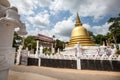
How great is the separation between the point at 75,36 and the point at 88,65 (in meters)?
8.19

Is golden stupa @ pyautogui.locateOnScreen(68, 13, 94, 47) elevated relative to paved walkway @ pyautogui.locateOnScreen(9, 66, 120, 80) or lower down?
elevated

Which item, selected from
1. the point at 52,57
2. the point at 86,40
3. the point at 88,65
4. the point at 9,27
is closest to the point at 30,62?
the point at 52,57

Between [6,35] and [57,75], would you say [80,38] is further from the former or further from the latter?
[6,35]

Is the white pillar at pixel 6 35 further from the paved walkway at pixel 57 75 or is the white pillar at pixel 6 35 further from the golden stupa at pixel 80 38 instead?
the golden stupa at pixel 80 38

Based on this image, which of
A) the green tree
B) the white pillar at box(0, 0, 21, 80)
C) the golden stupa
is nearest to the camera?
the white pillar at box(0, 0, 21, 80)

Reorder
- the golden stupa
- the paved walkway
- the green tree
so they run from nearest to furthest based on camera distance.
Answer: the paved walkway
the golden stupa
the green tree

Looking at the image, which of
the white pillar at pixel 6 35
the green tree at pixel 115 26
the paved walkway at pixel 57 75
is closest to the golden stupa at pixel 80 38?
the paved walkway at pixel 57 75

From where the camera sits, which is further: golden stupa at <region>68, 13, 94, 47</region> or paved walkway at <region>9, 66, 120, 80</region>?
golden stupa at <region>68, 13, 94, 47</region>

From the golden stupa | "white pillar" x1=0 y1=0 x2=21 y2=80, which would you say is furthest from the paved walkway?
the golden stupa

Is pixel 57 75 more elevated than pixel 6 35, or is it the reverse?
pixel 6 35

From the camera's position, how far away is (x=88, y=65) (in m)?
11.9

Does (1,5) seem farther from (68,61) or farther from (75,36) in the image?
(75,36)

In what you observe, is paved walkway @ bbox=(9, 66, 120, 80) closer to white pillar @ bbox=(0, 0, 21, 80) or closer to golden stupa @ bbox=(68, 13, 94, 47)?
white pillar @ bbox=(0, 0, 21, 80)

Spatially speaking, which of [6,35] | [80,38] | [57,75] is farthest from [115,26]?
[6,35]
